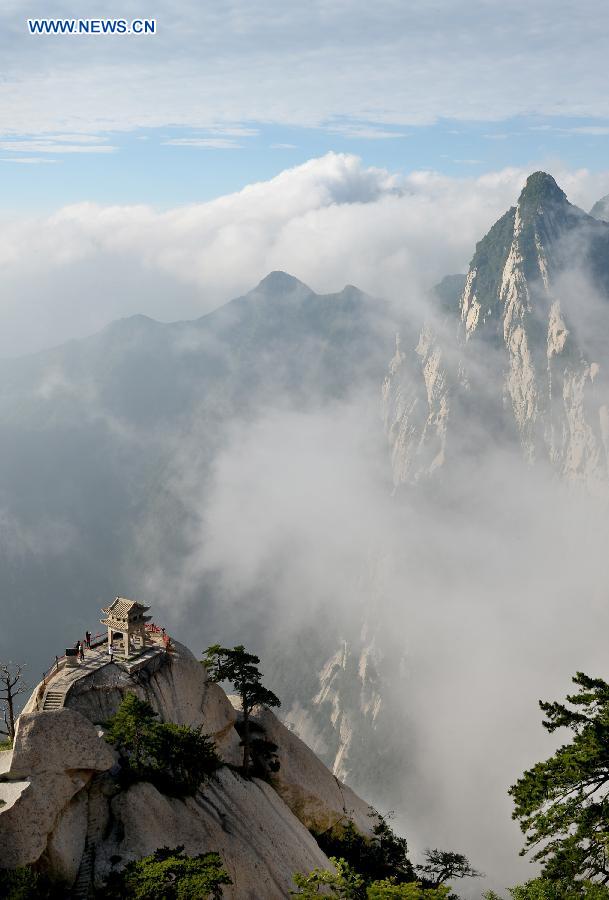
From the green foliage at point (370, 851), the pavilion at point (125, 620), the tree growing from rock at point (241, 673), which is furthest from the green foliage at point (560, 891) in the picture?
the pavilion at point (125, 620)

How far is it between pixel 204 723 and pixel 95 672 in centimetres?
1103

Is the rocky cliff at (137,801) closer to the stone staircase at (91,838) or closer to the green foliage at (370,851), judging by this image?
the stone staircase at (91,838)

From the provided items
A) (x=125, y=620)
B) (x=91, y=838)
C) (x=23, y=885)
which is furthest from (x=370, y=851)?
(x=23, y=885)

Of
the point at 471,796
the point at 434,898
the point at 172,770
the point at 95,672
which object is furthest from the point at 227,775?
the point at 471,796

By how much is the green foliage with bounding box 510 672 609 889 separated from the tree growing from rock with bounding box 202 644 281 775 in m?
32.4

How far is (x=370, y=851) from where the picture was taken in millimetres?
64688

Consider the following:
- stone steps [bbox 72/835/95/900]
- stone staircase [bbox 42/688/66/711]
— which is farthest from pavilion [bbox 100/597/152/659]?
stone steps [bbox 72/835/95/900]

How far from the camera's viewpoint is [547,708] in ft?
98.4

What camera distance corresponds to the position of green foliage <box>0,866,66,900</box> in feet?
113

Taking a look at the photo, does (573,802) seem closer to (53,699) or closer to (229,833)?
(229,833)

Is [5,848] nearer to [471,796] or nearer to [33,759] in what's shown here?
[33,759]

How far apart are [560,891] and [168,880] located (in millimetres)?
19247

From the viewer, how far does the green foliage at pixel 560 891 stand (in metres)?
A: 25.3

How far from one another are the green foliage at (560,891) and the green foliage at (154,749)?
87.4 feet
